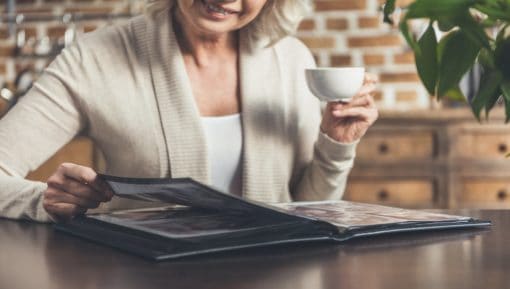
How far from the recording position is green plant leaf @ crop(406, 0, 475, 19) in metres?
0.77

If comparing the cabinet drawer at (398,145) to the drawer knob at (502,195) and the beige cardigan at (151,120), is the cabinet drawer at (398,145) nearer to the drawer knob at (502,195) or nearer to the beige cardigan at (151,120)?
the drawer knob at (502,195)

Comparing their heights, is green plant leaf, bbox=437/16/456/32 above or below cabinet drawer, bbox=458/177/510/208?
above

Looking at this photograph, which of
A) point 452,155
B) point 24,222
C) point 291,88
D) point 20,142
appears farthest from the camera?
point 452,155

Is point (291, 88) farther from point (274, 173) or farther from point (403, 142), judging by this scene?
point (403, 142)

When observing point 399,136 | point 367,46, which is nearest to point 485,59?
point 399,136

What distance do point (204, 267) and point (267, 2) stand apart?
1.09 metres

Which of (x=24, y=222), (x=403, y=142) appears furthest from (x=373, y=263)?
(x=403, y=142)

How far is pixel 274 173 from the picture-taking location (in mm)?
1775

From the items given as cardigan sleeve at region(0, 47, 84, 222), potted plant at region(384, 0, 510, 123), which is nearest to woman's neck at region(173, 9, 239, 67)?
cardigan sleeve at region(0, 47, 84, 222)

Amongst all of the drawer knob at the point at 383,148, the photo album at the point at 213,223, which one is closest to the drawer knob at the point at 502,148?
the drawer knob at the point at 383,148

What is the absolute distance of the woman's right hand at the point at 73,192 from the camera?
1.20 meters

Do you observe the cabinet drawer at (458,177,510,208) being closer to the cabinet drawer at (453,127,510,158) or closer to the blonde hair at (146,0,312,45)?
the cabinet drawer at (453,127,510,158)

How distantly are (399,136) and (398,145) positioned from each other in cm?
3

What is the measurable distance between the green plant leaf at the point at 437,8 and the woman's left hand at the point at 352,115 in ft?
2.62
